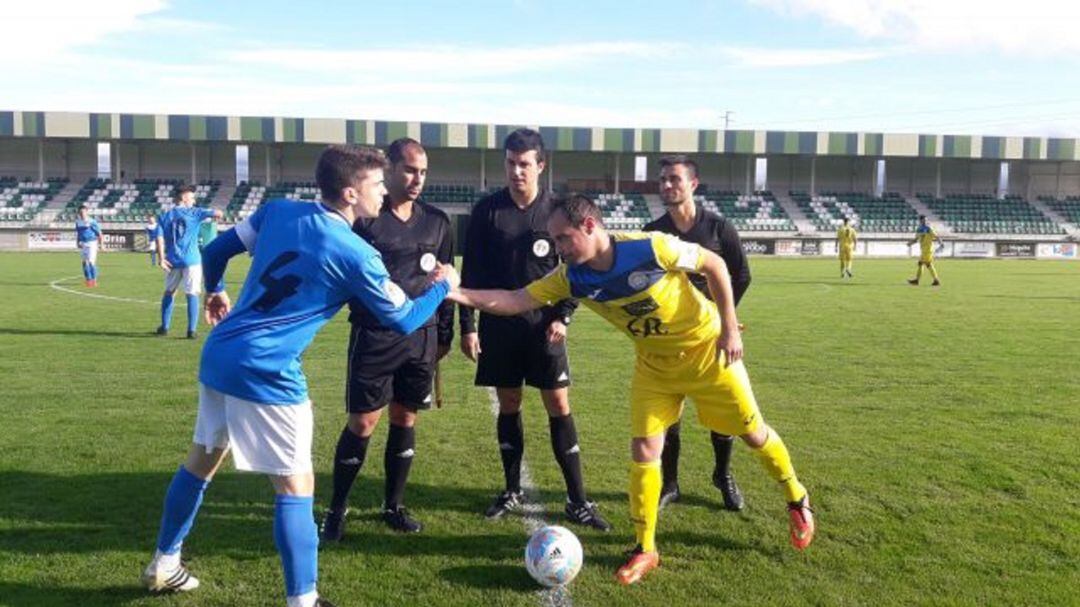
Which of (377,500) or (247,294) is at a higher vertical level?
(247,294)

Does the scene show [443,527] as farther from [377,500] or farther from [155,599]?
[155,599]

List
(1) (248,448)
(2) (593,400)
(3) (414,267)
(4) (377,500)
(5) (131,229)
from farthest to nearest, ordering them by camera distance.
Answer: (5) (131,229) < (2) (593,400) < (4) (377,500) < (3) (414,267) < (1) (248,448)

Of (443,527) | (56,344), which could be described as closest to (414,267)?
(443,527)

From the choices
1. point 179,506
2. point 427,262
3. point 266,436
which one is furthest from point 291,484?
point 427,262

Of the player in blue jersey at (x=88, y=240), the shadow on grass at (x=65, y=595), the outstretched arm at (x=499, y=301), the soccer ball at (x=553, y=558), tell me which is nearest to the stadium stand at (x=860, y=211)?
the player in blue jersey at (x=88, y=240)

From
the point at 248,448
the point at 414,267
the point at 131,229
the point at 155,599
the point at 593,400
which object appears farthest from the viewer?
the point at 131,229

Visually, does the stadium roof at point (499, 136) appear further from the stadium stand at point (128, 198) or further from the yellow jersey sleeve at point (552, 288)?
the yellow jersey sleeve at point (552, 288)

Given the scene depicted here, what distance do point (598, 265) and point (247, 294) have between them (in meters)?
1.74

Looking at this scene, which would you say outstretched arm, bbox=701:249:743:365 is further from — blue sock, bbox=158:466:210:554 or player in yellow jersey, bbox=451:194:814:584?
blue sock, bbox=158:466:210:554

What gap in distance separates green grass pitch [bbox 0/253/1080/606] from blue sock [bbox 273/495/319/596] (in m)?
0.37

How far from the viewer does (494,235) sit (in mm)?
5199

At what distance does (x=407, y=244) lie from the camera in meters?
4.89

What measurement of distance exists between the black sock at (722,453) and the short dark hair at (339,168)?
10.1ft

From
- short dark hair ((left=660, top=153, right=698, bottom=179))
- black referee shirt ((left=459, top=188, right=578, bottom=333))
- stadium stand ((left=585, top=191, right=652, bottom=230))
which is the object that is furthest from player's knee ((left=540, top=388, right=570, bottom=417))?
stadium stand ((left=585, top=191, right=652, bottom=230))
